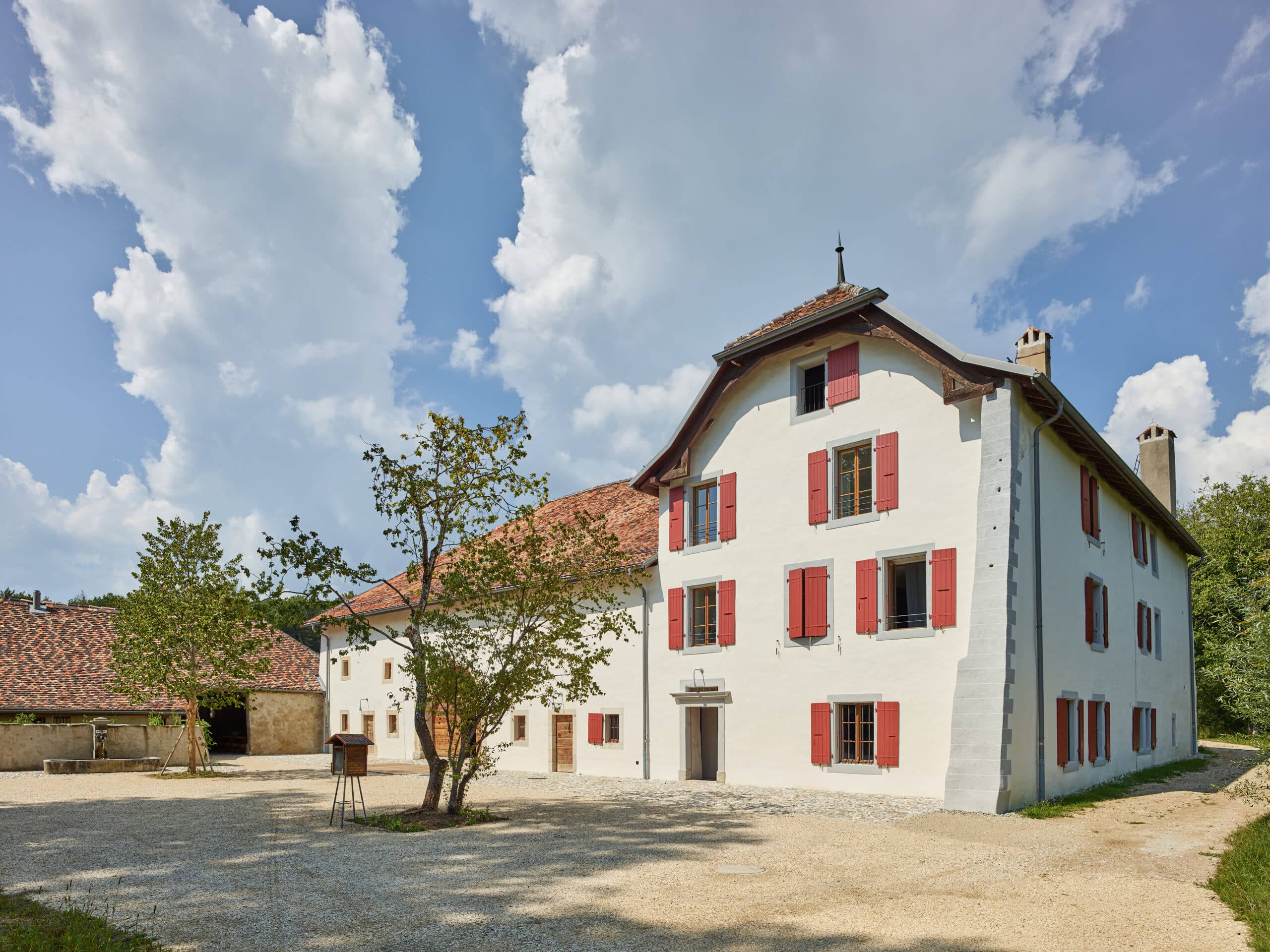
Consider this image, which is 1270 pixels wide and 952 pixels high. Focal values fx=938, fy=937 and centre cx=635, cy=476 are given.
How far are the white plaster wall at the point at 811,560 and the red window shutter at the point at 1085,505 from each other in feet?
14.1

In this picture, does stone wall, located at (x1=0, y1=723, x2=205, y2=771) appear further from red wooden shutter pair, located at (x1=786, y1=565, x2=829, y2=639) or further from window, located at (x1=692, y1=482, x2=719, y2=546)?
red wooden shutter pair, located at (x1=786, y1=565, x2=829, y2=639)

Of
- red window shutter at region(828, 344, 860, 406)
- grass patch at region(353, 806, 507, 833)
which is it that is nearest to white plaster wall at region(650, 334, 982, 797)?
red window shutter at region(828, 344, 860, 406)

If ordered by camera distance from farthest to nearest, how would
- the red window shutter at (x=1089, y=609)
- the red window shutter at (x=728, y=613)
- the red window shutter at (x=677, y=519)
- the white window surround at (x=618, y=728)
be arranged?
the white window surround at (x=618, y=728) → the red window shutter at (x=677, y=519) → the red window shutter at (x=728, y=613) → the red window shutter at (x=1089, y=609)

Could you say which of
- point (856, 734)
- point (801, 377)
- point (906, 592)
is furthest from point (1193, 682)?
point (801, 377)

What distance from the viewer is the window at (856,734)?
705 inches

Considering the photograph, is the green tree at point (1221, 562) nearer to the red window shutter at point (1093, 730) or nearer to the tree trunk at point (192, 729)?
the red window shutter at point (1093, 730)

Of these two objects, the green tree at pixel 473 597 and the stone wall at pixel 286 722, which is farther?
the stone wall at pixel 286 722

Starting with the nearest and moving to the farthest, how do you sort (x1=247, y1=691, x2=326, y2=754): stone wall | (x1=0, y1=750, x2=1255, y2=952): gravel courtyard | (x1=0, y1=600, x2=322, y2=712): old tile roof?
(x1=0, y1=750, x2=1255, y2=952): gravel courtyard
(x1=0, y1=600, x2=322, y2=712): old tile roof
(x1=247, y1=691, x2=326, y2=754): stone wall

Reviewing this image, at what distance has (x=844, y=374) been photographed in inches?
757

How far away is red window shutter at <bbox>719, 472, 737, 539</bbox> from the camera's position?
826 inches

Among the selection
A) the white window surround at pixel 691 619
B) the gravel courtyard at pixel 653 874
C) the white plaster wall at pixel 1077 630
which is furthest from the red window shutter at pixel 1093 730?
the white window surround at pixel 691 619

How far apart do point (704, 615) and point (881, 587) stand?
4.91 meters

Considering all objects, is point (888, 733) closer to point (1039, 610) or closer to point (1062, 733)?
point (1062, 733)

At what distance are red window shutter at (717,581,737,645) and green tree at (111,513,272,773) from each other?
458 inches
